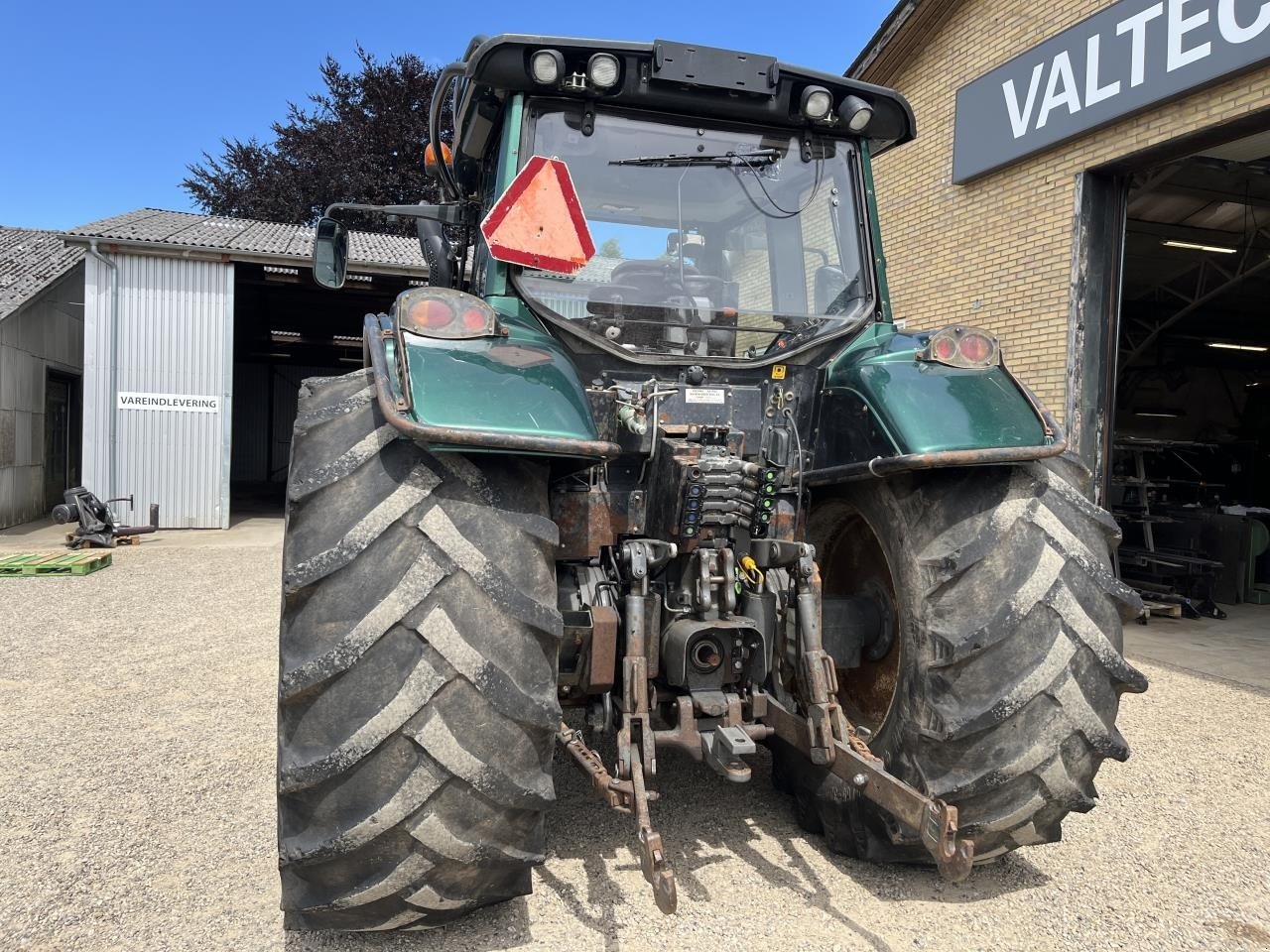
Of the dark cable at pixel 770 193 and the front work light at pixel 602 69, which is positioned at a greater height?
the front work light at pixel 602 69

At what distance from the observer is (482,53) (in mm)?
2859

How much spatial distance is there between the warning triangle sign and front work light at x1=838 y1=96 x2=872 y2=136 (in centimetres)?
107

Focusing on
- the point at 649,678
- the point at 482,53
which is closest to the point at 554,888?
the point at 649,678

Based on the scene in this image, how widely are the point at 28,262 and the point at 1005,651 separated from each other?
1838cm

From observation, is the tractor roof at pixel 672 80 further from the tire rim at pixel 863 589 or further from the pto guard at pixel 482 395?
the tire rim at pixel 863 589

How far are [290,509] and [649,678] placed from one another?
1197 millimetres

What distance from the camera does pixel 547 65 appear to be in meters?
2.89

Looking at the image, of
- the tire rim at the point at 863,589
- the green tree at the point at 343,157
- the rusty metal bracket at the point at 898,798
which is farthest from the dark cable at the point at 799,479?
the green tree at the point at 343,157

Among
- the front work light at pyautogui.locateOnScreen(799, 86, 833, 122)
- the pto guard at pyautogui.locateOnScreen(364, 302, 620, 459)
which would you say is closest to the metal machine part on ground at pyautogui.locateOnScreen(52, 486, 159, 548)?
the pto guard at pyautogui.locateOnScreen(364, 302, 620, 459)

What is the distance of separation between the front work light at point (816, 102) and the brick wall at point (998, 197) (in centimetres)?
510

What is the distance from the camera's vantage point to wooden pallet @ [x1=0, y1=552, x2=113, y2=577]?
910 cm

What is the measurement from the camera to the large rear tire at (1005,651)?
2451mm

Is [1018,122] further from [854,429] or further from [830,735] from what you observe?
[830,735]

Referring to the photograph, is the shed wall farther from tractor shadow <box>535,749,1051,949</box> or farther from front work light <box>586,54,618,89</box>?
front work light <box>586,54,618,89</box>
